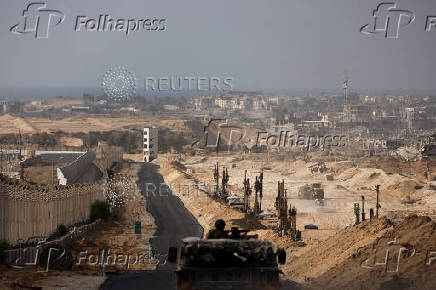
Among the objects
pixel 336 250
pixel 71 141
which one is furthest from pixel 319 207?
pixel 71 141

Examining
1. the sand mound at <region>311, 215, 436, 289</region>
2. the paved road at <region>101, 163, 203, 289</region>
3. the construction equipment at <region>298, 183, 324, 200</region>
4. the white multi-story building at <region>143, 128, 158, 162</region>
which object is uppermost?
the sand mound at <region>311, 215, 436, 289</region>

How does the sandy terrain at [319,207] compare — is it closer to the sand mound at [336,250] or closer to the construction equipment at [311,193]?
the sand mound at [336,250]

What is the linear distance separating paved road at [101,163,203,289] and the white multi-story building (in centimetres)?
3004

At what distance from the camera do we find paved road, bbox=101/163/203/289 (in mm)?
23547

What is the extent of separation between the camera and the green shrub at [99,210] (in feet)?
155

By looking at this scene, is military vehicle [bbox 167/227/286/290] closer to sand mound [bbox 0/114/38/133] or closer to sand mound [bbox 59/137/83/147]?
sand mound [bbox 59/137/83/147]

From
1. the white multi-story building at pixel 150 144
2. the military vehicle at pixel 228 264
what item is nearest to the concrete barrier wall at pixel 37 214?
the military vehicle at pixel 228 264

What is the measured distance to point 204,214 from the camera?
53.9 metres

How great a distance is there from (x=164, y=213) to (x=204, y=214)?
2.75 meters

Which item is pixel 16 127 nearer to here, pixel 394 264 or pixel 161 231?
pixel 161 231

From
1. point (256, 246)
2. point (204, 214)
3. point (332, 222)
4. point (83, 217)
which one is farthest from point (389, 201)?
point (256, 246)

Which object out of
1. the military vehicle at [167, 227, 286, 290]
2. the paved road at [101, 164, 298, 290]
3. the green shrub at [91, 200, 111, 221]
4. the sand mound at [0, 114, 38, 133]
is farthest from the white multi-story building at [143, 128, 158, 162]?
the military vehicle at [167, 227, 286, 290]

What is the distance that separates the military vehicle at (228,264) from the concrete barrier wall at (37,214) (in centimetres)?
1675

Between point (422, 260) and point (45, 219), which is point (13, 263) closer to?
point (45, 219)
